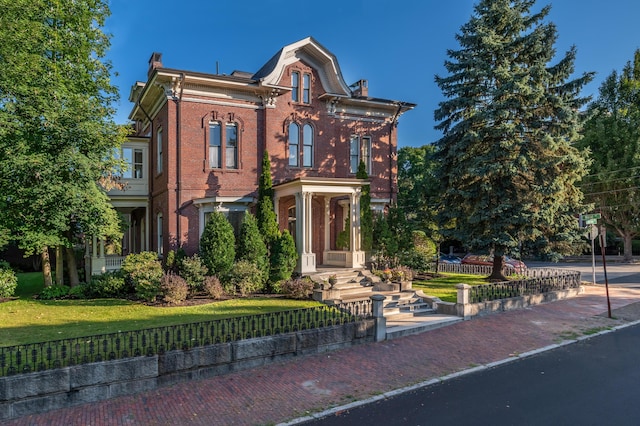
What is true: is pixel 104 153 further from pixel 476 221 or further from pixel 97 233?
pixel 476 221

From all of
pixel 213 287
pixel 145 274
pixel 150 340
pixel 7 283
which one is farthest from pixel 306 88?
pixel 7 283

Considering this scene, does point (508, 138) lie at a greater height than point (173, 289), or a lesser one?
greater

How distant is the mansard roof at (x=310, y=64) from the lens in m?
18.2

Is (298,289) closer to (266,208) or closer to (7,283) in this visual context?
(266,208)

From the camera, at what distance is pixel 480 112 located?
16.9 m

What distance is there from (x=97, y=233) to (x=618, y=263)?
4057cm

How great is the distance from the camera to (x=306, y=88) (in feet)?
63.8

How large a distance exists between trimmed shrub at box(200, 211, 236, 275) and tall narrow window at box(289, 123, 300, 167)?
5249 millimetres

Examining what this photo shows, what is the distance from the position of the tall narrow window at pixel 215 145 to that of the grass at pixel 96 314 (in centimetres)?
683

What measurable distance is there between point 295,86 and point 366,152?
5.06 meters

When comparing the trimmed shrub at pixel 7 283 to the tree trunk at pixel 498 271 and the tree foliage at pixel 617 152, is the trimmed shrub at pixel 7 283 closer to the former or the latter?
the tree trunk at pixel 498 271

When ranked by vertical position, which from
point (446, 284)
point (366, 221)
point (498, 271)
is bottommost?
point (446, 284)

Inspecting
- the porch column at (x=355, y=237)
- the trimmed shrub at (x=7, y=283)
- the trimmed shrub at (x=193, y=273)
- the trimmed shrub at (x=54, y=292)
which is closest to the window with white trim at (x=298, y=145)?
the porch column at (x=355, y=237)

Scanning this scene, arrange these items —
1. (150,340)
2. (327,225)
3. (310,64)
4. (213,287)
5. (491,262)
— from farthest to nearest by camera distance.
→ (491,262)
(327,225)
(310,64)
(213,287)
(150,340)
